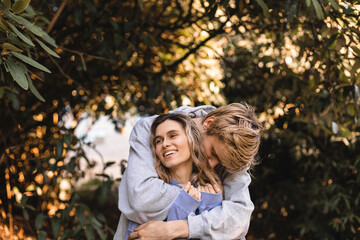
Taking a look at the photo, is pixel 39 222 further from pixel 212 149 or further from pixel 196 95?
pixel 196 95

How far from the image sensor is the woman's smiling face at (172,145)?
186cm

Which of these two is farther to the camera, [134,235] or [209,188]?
[209,188]

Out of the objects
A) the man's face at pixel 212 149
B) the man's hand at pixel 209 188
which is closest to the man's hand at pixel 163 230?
the man's hand at pixel 209 188

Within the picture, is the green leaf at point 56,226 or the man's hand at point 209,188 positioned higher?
the man's hand at point 209,188

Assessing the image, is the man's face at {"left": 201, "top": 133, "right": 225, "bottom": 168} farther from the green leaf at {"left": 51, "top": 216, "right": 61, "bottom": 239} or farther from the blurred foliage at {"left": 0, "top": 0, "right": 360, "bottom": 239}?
the green leaf at {"left": 51, "top": 216, "right": 61, "bottom": 239}

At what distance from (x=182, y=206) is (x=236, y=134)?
411 mm

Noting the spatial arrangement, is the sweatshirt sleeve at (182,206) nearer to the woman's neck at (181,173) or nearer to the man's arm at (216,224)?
the man's arm at (216,224)

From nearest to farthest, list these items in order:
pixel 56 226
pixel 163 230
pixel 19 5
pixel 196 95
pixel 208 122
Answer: pixel 19 5
pixel 163 230
pixel 208 122
pixel 56 226
pixel 196 95

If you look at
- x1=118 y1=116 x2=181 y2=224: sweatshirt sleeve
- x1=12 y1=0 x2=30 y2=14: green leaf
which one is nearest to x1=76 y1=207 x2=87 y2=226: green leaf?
x1=118 y1=116 x2=181 y2=224: sweatshirt sleeve

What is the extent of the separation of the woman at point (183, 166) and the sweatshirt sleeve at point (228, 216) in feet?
0.18

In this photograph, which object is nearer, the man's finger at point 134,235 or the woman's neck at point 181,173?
the man's finger at point 134,235

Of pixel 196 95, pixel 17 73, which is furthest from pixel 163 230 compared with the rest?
pixel 196 95

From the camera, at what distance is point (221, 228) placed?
1.80 metres

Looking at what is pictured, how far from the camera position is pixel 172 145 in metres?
1.87
